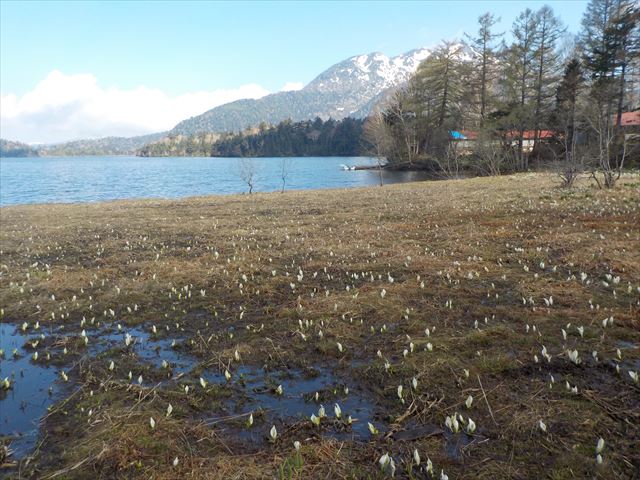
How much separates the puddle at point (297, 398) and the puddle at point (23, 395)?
82.2 inches

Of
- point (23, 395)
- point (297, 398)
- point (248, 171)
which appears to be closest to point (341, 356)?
point (297, 398)

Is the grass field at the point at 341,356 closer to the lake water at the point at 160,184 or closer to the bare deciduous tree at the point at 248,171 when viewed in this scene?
the bare deciduous tree at the point at 248,171

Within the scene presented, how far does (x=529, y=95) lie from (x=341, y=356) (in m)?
66.6

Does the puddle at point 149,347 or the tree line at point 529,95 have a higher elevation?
the tree line at point 529,95

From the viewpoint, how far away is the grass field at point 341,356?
405 cm

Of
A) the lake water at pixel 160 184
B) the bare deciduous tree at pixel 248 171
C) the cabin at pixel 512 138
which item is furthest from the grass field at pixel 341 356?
the cabin at pixel 512 138

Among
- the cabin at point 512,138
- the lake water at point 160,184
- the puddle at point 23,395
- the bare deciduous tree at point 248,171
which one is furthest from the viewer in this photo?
the cabin at point 512,138

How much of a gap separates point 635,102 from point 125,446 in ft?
242

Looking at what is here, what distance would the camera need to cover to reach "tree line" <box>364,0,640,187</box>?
163ft

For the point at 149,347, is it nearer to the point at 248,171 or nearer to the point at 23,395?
the point at 23,395

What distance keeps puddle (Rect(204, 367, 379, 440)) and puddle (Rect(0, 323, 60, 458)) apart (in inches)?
82.2

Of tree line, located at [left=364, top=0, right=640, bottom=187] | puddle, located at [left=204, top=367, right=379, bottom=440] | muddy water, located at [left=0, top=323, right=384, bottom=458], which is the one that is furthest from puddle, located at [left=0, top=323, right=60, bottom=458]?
tree line, located at [left=364, top=0, right=640, bottom=187]

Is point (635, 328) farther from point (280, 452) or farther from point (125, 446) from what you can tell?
point (125, 446)

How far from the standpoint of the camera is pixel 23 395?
552cm
